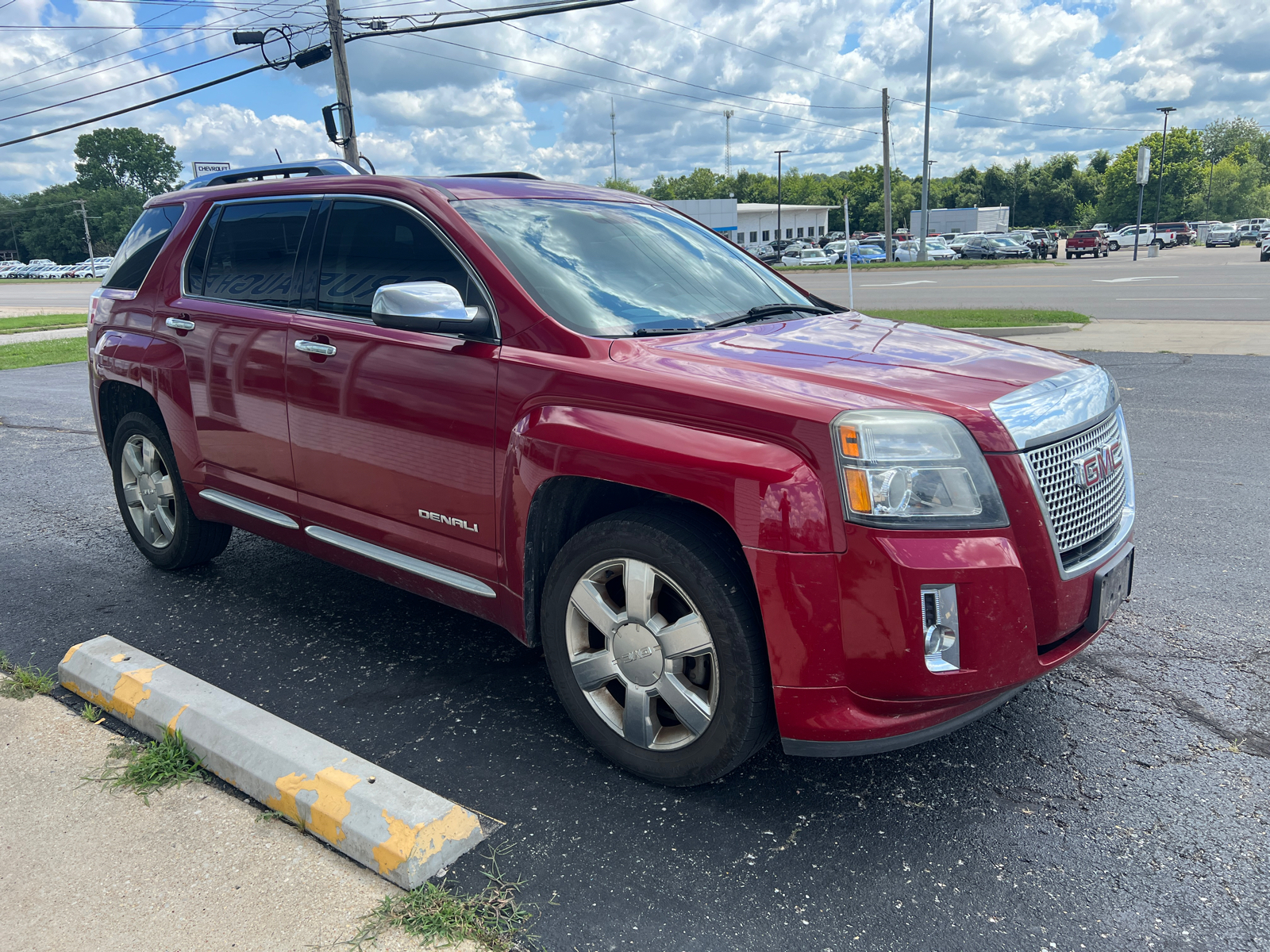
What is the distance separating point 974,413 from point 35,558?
500 centimetres

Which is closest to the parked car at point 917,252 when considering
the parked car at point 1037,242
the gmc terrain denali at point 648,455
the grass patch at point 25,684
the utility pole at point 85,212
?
the parked car at point 1037,242

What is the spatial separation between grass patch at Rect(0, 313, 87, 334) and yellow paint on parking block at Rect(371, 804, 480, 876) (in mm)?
24438

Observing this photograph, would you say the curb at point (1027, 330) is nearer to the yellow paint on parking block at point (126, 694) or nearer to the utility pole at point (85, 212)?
the yellow paint on parking block at point (126, 694)

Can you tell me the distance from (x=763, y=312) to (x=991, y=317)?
13968 mm

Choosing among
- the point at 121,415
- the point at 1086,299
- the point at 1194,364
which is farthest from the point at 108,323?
the point at 1086,299

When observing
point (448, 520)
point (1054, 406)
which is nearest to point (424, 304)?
point (448, 520)

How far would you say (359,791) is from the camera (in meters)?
2.60

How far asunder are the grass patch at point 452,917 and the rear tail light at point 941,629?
3.88ft

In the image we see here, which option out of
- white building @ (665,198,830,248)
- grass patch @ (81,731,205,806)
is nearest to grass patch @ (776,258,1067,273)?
white building @ (665,198,830,248)

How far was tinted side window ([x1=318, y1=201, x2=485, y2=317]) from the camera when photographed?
3352 mm

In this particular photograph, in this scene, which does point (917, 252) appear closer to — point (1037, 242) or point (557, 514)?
point (1037, 242)

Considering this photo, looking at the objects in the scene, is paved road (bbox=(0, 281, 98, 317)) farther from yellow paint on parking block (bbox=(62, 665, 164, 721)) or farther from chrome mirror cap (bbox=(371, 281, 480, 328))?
chrome mirror cap (bbox=(371, 281, 480, 328))

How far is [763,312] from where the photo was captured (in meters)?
3.63

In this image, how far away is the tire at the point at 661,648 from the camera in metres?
2.54
